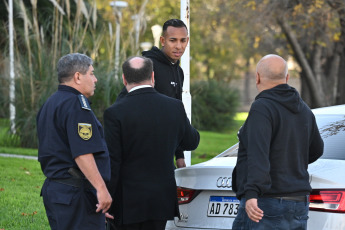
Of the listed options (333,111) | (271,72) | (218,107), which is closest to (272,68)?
(271,72)

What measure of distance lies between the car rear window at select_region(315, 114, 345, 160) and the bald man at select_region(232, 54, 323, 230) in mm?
824

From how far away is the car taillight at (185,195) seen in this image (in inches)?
202

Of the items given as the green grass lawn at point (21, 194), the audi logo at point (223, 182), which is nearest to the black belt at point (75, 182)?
the audi logo at point (223, 182)

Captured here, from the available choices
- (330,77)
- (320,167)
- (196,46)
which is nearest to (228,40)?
(196,46)

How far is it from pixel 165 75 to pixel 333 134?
1.33 m

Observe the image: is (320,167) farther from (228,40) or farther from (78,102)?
(228,40)

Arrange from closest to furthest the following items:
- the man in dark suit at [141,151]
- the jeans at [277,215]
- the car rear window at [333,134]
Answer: the jeans at [277,215]
the man in dark suit at [141,151]
the car rear window at [333,134]

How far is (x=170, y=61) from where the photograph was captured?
5.55 m

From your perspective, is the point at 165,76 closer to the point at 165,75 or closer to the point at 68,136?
the point at 165,75

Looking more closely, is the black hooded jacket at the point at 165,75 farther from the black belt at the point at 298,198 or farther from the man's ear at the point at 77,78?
the black belt at the point at 298,198

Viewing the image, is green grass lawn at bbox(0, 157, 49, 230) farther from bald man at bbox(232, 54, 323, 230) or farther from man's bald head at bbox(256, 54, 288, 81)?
man's bald head at bbox(256, 54, 288, 81)

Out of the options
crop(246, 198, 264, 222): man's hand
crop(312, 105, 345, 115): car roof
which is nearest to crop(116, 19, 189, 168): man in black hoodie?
crop(312, 105, 345, 115): car roof

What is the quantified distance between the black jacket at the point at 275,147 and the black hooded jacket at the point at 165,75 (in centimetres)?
128

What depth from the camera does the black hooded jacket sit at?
17.8 feet
